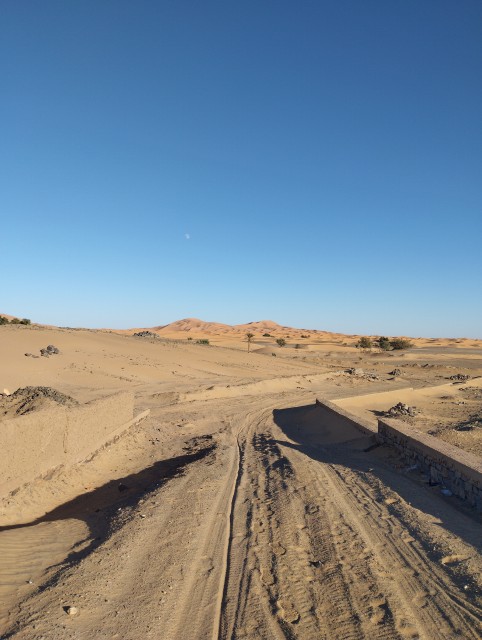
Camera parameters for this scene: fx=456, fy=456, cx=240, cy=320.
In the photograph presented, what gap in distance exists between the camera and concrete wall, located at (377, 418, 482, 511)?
6.68 meters

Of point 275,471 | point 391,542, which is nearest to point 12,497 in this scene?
point 275,471

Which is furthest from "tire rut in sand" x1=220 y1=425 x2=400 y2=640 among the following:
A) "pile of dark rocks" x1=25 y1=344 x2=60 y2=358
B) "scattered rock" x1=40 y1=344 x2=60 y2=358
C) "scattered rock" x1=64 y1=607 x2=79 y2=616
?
"scattered rock" x1=40 y1=344 x2=60 y2=358

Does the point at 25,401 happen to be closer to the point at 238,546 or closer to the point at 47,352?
the point at 238,546

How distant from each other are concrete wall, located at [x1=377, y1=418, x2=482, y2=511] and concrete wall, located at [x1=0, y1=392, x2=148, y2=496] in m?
6.30

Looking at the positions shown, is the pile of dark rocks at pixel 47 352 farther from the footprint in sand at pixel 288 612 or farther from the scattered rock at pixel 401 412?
the footprint in sand at pixel 288 612

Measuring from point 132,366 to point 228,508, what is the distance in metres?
19.3

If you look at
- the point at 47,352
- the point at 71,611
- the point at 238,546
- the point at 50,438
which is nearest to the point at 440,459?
the point at 238,546

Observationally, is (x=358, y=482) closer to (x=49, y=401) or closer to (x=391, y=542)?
(x=391, y=542)

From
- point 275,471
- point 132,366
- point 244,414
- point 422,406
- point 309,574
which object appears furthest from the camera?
point 132,366

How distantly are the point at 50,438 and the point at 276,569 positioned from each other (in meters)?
4.72

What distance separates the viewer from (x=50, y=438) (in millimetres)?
7758

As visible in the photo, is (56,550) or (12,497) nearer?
(56,550)

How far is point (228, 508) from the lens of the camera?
664 cm

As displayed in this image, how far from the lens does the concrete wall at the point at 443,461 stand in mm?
6680
